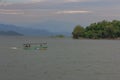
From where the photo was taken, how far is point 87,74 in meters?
46.6

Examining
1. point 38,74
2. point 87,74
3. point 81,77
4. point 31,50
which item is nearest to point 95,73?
point 87,74

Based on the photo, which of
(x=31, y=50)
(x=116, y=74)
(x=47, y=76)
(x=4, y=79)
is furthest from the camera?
(x=31, y=50)

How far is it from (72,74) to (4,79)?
30.2 feet

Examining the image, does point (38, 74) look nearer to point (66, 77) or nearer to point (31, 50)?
point (66, 77)

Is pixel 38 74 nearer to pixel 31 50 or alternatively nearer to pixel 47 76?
pixel 47 76

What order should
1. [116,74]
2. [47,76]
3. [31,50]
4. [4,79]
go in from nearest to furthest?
1. [4,79]
2. [47,76]
3. [116,74]
4. [31,50]

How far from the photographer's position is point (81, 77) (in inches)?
1718

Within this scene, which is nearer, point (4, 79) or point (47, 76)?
point (4, 79)

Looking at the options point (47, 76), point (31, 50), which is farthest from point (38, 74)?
point (31, 50)

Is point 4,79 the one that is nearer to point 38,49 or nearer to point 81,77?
point 81,77

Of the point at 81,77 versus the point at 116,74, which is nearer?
the point at 81,77

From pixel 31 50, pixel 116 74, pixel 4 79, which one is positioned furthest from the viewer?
pixel 31 50

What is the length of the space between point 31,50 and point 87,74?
174ft

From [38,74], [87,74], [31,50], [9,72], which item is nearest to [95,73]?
[87,74]
